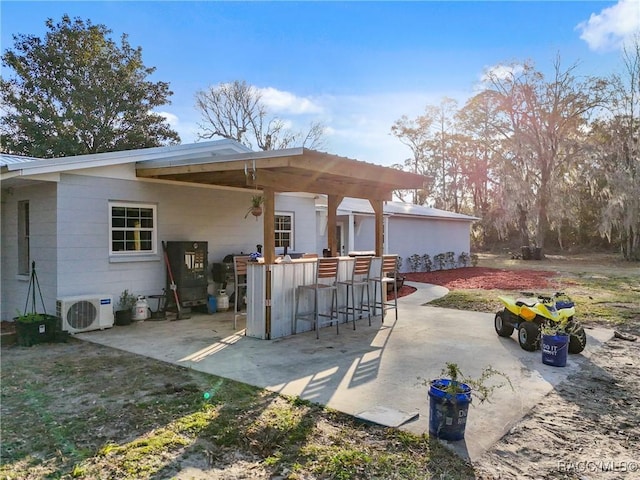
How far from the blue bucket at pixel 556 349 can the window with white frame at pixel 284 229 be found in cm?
668

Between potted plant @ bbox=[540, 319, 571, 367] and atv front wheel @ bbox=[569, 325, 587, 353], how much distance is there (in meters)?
0.59

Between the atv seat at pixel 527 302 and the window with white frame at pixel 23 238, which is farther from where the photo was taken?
the window with white frame at pixel 23 238

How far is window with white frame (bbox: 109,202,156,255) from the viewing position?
7.60 m

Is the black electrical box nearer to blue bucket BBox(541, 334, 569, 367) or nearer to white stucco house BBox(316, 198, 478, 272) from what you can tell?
white stucco house BBox(316, 198, 478, 272)

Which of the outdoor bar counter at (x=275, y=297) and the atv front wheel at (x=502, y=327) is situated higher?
the outdoor bar counter at (x=275, y=297)

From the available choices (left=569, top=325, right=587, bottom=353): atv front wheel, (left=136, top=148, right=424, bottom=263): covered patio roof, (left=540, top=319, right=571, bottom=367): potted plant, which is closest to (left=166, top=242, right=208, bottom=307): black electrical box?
(left=136, top=148, right=424, bottom=263): covered patio roof

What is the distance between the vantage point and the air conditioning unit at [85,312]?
6.57 meters

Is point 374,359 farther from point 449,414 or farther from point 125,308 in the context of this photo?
point 125,308

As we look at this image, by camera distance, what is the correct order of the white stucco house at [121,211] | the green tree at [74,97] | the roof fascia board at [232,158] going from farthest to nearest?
1. the green tree at [74,97]
2. the white stucco house at [121,211]
3. the roof fascia board at [232,158]

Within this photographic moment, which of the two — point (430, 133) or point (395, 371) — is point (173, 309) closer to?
point (395, 371)

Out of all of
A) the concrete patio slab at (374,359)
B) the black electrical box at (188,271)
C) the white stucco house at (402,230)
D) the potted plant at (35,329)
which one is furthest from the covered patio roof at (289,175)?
the white stucco house at (402,230)

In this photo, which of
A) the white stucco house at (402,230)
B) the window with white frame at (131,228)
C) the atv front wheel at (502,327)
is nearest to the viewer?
the atv front wheel at (502,327)

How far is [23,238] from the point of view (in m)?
7.73

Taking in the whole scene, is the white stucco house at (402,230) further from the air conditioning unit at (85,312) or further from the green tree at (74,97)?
the green tree at (74,97)
